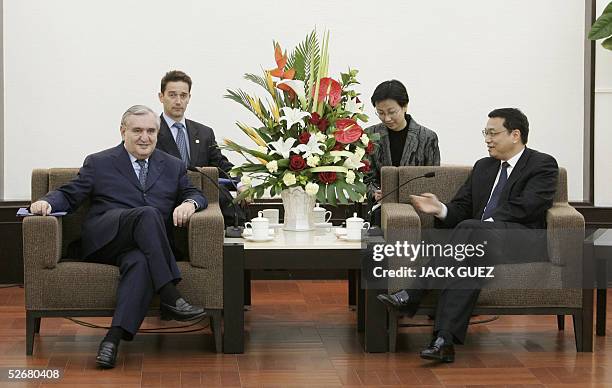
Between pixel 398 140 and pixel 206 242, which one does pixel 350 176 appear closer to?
pixel 206 242

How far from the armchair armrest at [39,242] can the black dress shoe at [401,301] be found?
1541 millimetres

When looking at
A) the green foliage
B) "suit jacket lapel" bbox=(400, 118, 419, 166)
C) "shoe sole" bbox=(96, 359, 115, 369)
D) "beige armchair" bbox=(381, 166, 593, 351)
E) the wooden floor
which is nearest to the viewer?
the wooden floor

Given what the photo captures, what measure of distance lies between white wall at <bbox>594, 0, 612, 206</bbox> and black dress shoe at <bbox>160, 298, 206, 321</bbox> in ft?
11.6

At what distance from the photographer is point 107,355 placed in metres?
4.97

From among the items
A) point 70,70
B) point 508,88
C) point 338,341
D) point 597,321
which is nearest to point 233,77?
point 70,70

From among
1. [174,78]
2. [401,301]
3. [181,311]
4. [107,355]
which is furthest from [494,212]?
[174,78]

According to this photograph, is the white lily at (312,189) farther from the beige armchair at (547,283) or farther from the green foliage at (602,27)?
the green foliage at (602,27)

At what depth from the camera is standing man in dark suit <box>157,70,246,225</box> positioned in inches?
256

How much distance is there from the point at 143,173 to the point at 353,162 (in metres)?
1.06

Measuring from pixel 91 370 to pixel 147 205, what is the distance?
96cm

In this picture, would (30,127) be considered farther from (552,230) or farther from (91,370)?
(552,230)

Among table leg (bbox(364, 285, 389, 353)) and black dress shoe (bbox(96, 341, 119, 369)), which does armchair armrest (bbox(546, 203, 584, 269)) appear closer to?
table leg (bbox(364, 285, 389, 353))

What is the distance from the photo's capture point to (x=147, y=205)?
558 centimetres

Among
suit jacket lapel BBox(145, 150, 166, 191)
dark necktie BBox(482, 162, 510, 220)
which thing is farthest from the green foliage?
suit jacket lapel BBox(145, 150, 166, 191)
